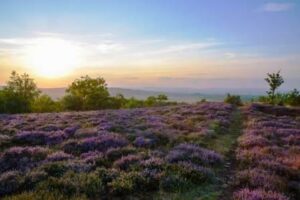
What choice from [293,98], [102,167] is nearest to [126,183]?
[102,167]

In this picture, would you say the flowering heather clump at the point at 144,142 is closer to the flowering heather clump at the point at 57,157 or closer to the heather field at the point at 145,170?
the heather field at the point at 145,170

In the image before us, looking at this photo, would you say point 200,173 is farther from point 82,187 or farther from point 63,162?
point 63,162

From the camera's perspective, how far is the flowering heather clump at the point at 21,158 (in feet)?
42.9

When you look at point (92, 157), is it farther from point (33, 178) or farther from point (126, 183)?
point (126, 183)

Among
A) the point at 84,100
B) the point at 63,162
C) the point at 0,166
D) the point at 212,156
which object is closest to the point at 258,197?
the point at 212,156

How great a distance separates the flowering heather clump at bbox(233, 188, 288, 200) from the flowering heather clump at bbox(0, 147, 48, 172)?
730cm

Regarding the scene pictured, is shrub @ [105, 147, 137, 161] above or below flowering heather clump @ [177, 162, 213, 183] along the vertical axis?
below

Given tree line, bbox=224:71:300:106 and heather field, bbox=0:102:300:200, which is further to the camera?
tree line, bbox=224:71:300:106

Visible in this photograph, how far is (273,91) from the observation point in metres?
78.1

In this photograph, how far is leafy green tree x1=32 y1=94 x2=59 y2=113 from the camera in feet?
282

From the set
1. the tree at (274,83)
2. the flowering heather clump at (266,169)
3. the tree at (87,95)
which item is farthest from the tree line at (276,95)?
the flowering heather clump at (266,169)

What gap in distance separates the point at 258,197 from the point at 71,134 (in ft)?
42.9

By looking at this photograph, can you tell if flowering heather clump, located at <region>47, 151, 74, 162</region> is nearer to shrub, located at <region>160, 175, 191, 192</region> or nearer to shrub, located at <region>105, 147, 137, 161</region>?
shrub, located at <region>105, 147, 137, 161</region>

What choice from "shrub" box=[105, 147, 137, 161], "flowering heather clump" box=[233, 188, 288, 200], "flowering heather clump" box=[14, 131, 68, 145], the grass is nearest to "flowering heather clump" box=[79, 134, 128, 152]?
"shrub" box=[105, 147, 137, 161]
